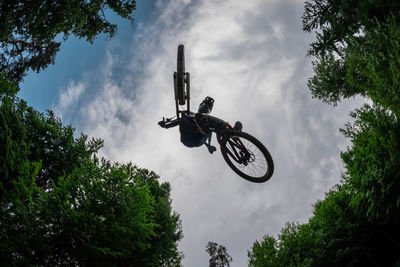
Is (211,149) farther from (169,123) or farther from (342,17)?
(342,17)

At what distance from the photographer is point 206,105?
7113 millimetres

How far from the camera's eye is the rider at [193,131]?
6677 millimetres

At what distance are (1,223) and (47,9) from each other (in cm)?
648

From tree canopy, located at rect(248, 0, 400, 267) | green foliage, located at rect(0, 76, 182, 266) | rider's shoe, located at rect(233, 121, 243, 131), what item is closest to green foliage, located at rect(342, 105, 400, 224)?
tree canopy, located at rect(248, 0, 400, 267)

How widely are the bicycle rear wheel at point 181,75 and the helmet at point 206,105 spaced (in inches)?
31.5

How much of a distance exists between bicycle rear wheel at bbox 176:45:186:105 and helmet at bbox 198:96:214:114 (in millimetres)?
799

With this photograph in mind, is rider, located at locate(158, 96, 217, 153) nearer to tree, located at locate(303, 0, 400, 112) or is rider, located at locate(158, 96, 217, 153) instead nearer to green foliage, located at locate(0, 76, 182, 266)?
green foliage, located at locate(0, 76, 182, 266)

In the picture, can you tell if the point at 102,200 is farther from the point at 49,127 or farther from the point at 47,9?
the point at 47,9

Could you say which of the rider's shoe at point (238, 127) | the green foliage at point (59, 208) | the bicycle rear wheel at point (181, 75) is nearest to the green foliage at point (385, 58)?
the rider's shoe at point (238, 127)

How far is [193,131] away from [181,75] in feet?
5.03

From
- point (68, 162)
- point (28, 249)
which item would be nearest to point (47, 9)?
point (68, 162)

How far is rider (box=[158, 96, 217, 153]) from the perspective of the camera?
263 inches

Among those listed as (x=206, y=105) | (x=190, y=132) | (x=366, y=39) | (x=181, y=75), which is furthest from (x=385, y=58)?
(x=190, y=132)

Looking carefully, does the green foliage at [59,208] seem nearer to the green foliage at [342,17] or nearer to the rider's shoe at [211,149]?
the rider's shoe at [211,149]
